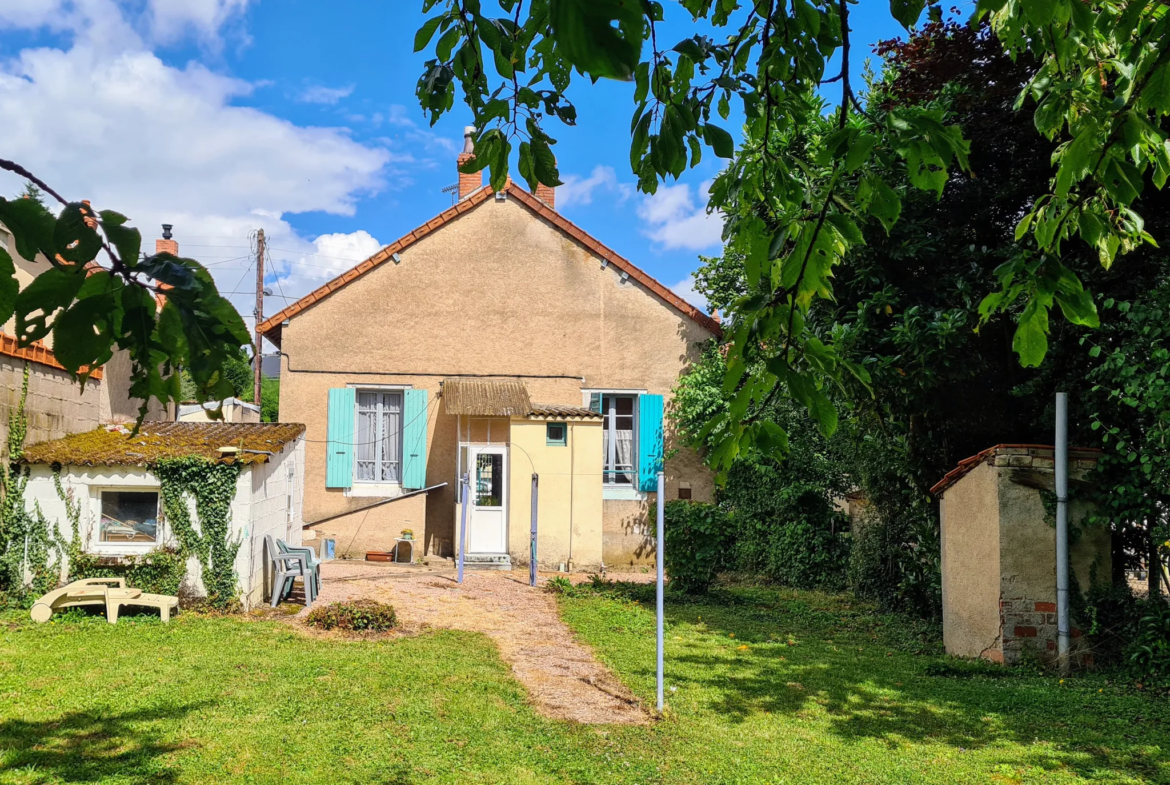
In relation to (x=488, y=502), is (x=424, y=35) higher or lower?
higher

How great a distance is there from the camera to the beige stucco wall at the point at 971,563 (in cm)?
769

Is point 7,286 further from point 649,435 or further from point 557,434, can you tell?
point 649,435

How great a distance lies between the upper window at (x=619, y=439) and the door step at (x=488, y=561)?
8.44 ft

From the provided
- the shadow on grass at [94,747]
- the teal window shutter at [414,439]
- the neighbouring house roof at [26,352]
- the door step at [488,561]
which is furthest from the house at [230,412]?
the shadow on grass at [94,747]

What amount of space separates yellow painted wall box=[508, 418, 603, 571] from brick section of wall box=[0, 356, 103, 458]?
21.1 ft

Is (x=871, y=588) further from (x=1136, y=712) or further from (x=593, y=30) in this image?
(x=593, y=30)

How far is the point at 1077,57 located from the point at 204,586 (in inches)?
395

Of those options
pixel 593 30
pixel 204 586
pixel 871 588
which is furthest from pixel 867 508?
pixel 593 30

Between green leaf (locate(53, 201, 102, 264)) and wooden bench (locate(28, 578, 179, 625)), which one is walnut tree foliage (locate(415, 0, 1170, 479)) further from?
wooden bench (locate(28, 578, 179, 625))

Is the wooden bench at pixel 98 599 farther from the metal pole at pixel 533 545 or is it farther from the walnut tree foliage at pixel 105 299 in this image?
the walnut tree foliage at pixel 105 299

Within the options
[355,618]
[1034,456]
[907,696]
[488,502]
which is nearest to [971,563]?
[1034,456]

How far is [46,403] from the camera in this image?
417 inches

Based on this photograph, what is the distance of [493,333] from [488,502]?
124 inches

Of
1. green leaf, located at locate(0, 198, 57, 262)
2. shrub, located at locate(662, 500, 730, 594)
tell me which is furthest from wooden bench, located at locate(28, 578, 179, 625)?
green leaf, located at locate(0, 198, 57, 262)
